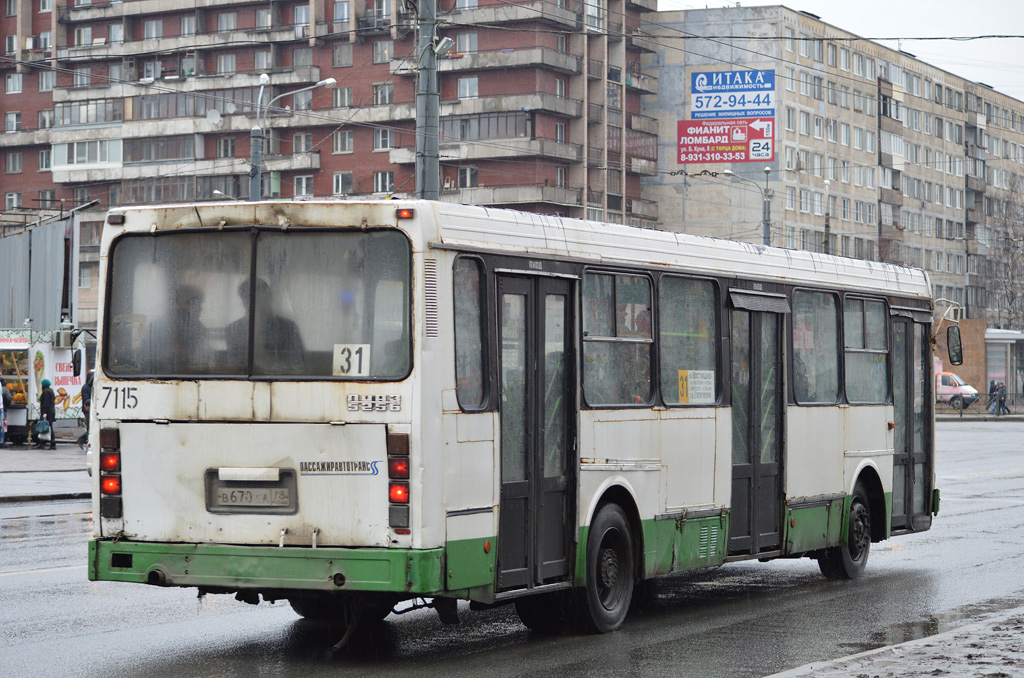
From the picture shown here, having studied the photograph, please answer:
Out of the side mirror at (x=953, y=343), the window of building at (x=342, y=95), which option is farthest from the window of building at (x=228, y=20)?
the side mirror at (x=953, y=343)

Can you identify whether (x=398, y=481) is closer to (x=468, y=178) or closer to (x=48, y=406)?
(x=48, y=406)

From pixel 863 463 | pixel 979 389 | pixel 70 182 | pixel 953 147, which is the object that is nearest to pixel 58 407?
pixel 863 463

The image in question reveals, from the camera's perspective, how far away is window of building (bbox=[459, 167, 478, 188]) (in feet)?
282

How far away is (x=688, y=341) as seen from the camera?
11484 millimetres

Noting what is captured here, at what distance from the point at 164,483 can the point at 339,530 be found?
110 centimetres

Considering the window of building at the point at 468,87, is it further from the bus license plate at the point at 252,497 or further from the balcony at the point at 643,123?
the bus license plate at the point at 252,497

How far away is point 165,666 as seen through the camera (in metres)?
8.84

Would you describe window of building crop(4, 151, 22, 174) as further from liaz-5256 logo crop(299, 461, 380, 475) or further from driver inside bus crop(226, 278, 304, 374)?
liaz-5256 logo crop(299, 461, 380, 475)

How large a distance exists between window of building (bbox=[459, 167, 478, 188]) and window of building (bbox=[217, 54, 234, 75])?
1523 centimetres

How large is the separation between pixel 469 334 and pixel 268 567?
169 cm

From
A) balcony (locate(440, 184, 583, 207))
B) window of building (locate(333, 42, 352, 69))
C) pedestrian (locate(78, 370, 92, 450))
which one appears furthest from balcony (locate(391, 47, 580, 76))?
pedestrian (locate(78, 370, 92, 450))

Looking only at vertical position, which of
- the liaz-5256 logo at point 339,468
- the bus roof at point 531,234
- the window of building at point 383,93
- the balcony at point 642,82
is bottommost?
the liaz-5256 logo at point 339,468

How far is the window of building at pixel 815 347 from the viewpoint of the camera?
42.9 feet

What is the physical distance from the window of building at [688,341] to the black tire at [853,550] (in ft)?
8.73
